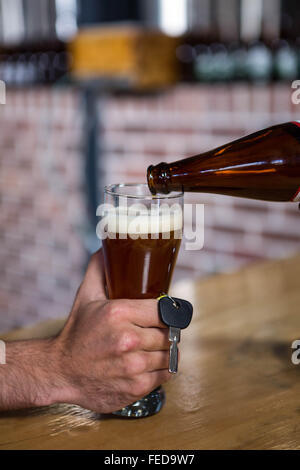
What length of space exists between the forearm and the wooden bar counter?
0.02 meters

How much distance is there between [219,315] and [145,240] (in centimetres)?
39

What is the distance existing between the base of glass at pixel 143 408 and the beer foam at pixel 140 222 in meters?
0.20

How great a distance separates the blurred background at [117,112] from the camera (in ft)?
6.81

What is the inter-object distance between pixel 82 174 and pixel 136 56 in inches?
26.2

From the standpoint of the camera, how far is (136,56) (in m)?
2.28

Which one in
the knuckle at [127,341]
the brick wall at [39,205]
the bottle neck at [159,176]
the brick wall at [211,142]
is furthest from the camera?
the brick wall at [39,205]

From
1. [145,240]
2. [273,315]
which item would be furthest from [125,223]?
[273,315]

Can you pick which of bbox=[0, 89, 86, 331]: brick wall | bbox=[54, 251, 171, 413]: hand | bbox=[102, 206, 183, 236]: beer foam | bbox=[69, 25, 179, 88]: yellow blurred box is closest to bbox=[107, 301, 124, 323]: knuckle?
bbox=[54, 251, 171, 413]: hand

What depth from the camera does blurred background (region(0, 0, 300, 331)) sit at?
2.07 meters

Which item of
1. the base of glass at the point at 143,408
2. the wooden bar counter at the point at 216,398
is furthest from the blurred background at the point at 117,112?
the base of glass at the point at 143,408

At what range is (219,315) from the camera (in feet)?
3.47

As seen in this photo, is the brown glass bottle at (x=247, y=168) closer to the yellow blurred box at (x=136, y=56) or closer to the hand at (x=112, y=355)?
the hand at (x=112, y=355)

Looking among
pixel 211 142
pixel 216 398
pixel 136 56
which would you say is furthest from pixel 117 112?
pixel 216 398

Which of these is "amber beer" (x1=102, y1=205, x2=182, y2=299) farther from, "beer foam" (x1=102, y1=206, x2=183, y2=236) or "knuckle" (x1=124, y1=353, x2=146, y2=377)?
"knuckle" (x1=124, y1=353, x2=146, y2=377)
